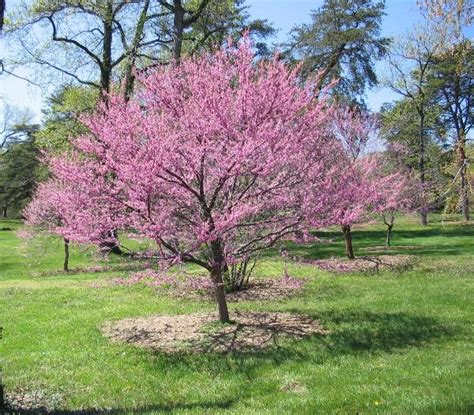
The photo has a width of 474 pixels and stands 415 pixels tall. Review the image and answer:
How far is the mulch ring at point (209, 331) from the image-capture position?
7.86m

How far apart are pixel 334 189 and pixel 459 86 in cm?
4440

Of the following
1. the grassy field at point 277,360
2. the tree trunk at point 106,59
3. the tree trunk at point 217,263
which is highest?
the tree trunk at point 106,59

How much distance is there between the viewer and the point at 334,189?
8.58m

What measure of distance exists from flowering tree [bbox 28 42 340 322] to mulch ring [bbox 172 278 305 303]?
2866 mm

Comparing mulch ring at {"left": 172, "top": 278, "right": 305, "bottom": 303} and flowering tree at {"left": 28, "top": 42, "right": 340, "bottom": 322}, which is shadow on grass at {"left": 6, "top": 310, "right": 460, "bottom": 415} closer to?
flowering tree at {"left": 28, "top": 42, "right": 340, "bottom": 322}

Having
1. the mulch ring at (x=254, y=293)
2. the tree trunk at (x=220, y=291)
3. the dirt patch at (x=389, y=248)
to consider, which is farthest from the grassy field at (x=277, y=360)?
the dirt patch at (x=389, y=248)

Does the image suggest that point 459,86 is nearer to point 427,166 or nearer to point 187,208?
point 427,166

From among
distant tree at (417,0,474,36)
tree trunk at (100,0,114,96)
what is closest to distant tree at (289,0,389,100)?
tree trunk at (100,0,114,96)

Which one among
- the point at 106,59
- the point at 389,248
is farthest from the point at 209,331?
the point at 106,59

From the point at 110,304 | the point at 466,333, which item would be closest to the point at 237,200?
the point at 466,333

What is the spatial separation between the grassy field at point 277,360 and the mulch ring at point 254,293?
422mm

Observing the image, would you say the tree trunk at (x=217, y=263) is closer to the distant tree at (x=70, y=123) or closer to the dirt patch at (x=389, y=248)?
the dirt patch at (x=389, y=248)

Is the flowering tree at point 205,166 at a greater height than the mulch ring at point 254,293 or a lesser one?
greater

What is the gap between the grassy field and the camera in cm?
545
